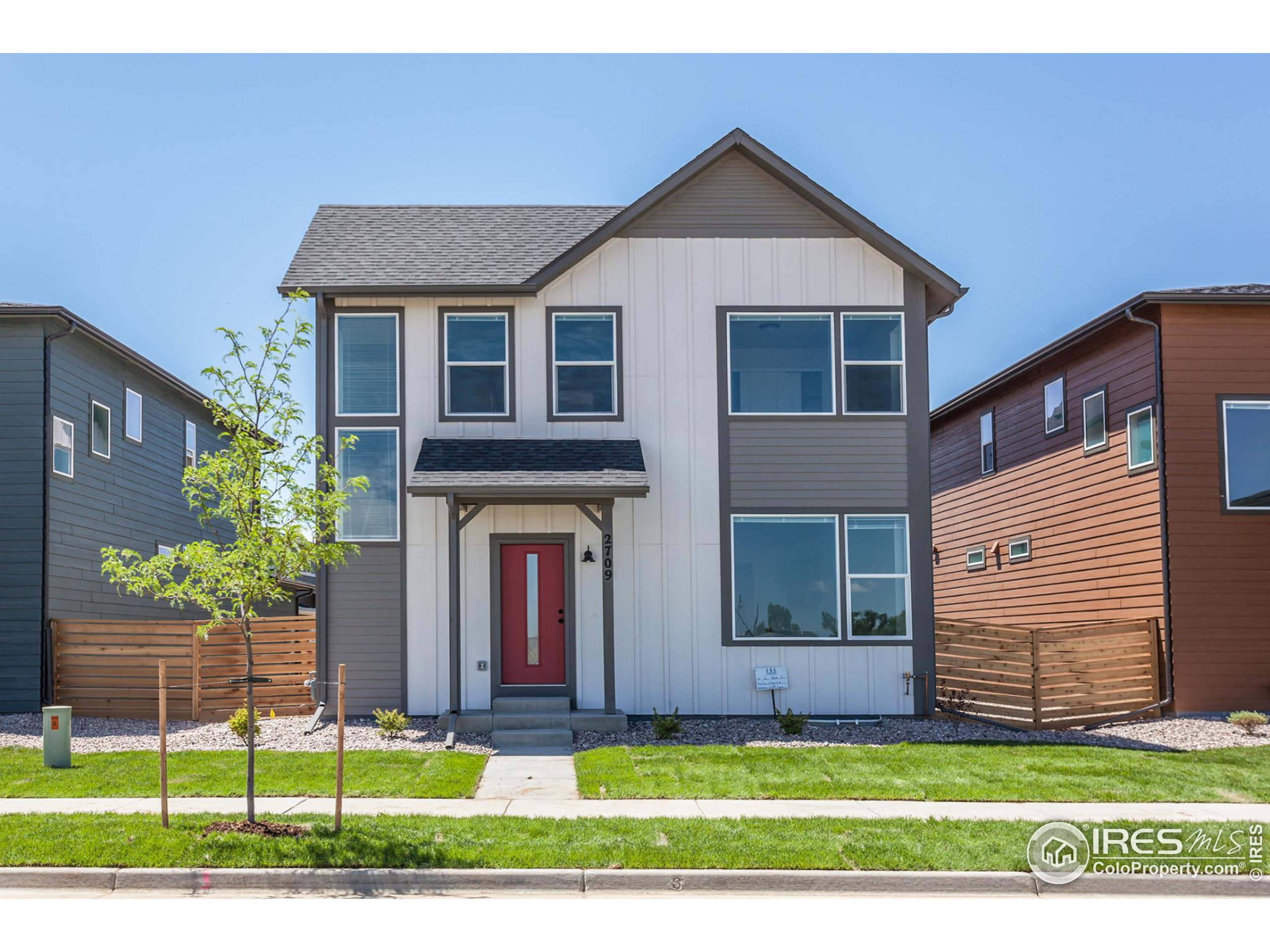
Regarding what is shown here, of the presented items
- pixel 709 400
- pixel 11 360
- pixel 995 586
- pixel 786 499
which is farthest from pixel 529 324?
pixel 995 586

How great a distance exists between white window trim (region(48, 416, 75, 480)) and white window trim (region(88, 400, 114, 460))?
58 cm

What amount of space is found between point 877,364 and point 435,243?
274 inches

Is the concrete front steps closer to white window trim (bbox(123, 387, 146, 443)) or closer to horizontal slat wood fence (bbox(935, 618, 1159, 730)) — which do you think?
horizontal slat wood fence (bbox(935, 618, 1159, 730))

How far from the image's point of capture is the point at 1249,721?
15039mm

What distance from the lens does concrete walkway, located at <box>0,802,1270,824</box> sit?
33.9 ft

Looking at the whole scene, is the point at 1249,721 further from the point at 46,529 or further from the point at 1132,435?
the point at 46,529

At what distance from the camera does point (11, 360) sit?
727 inches

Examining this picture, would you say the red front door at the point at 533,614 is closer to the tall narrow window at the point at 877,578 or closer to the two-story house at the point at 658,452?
the two-story house at the point at 658,452

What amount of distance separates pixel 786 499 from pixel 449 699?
5.43m

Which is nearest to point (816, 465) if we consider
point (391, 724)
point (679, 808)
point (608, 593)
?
point (608, 593)

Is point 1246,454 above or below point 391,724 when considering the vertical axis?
above

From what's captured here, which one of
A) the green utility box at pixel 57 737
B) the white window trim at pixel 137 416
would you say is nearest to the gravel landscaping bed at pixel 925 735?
the green utility box at pixel 57 737

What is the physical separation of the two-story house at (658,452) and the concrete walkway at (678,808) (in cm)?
503

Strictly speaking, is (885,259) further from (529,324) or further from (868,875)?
(868,875)
